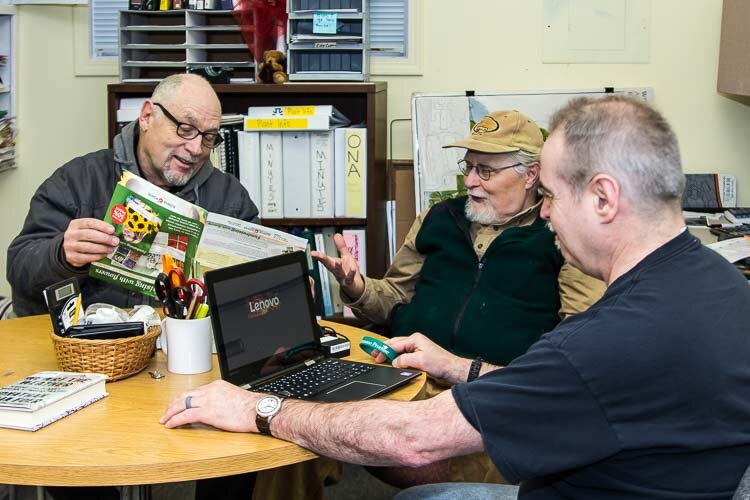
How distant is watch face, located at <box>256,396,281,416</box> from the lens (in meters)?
1.47

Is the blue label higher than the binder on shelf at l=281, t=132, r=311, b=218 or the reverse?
higher

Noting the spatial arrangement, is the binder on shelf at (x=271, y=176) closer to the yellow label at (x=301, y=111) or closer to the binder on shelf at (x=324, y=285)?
the yellow label at (x=301, y=111)

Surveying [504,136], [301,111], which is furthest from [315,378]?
[301,111]

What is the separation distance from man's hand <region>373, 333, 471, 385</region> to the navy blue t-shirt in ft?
2.10

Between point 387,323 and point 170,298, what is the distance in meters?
0.90

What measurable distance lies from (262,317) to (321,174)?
1552mm

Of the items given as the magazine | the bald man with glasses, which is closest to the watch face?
the magazine

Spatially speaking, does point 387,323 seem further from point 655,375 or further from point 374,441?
point 655,375

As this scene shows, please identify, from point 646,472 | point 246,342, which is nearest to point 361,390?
point 246,342

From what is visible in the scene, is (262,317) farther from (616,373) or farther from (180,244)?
(616,373)

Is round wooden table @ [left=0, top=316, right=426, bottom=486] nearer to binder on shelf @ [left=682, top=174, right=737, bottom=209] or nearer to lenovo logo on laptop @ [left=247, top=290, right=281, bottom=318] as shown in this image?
lenovo logo on laptop @ [left=247, top=290, right=281, bottom=318]

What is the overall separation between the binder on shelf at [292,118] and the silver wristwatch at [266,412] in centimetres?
179

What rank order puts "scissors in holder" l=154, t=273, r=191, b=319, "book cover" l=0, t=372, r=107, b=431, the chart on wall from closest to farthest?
"book cover" l=0, t=372, r=107, b=431
"scissors in holder" l=154, t=273, r=191, b=319
the chart on wall

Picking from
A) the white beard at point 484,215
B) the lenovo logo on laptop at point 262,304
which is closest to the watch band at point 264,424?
the lenovo logo on laptop at point 262,304
